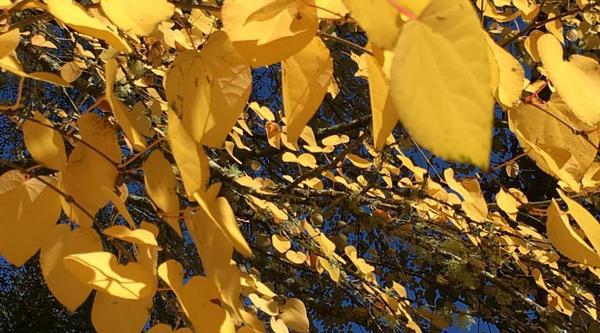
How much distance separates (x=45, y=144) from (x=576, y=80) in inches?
11.2

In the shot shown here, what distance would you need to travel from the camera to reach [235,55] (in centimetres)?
33

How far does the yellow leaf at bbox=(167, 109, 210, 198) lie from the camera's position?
0.30m

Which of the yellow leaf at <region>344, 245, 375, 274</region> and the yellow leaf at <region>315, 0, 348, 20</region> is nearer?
the yellow leaf at <region>315, 0, 348, 20</region>

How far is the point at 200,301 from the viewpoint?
1.21 ft

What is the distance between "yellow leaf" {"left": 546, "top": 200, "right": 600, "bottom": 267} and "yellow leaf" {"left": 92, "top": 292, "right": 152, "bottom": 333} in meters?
0.21

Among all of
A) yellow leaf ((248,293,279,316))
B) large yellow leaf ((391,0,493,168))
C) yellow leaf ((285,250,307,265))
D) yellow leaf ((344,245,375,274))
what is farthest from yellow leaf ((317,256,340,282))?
large yellow leaf ((391,0,493,168))

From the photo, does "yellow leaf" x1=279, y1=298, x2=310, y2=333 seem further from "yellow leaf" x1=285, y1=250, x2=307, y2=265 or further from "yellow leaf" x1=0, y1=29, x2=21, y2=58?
"yellow leaf" x1=0, y1=29, x2=21, y2=58

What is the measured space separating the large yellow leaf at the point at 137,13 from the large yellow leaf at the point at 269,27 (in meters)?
0.06

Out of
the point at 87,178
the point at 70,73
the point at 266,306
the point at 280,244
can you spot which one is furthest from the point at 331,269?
the point at 87,178

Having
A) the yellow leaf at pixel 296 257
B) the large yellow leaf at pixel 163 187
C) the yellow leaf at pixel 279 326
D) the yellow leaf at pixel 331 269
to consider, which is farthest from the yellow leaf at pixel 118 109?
the yellow leaf at pixel 296 257

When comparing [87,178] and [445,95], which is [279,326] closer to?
[87,178]

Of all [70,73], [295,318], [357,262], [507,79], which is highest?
[507,79]

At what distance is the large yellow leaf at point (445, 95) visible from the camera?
0.57 feet

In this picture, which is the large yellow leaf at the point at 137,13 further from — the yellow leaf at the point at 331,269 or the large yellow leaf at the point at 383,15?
the yellow leaf at the point at 331,269
